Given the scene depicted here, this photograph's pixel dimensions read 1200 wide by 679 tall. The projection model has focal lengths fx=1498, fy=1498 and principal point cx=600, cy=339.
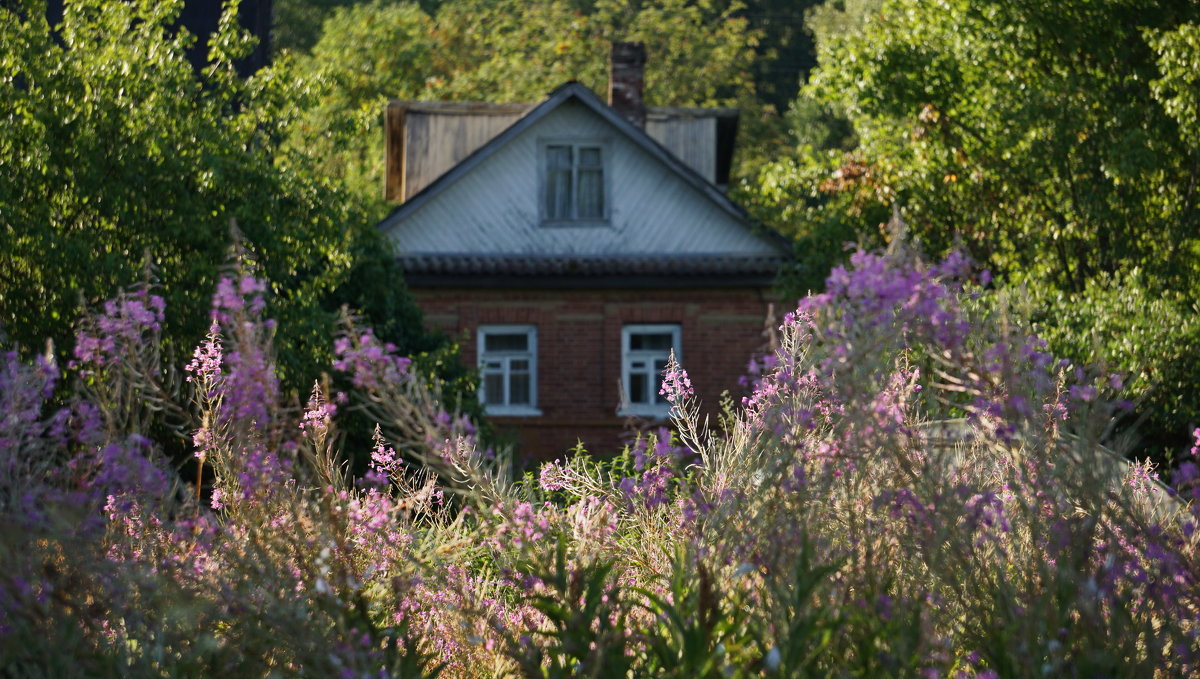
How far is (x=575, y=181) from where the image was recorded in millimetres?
24688

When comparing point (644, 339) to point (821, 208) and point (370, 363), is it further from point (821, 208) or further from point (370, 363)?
point (370, 363)

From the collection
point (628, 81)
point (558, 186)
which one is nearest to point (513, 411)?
point (558, 186)

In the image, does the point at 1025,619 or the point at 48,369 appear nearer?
the point at 1025,619

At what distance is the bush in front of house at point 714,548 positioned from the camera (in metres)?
4.68

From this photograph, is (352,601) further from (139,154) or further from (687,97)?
(687,97)

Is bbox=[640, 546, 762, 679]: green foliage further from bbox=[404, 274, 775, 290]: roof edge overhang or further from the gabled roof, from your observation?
the gabled roof

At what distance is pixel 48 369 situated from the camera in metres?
5.18

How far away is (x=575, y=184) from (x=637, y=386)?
3476 mm

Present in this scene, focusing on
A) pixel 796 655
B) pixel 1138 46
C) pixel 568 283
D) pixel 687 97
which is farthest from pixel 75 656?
pixel 687 97

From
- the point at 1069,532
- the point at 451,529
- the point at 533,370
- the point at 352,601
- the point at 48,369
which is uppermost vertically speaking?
the point at 48,369

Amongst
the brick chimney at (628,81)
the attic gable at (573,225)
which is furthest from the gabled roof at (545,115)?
the brick chimney at (628,81)

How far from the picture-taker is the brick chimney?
1038 inches

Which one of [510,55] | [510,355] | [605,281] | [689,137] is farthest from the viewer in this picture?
[510,55]

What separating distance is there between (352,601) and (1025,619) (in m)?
2.23
